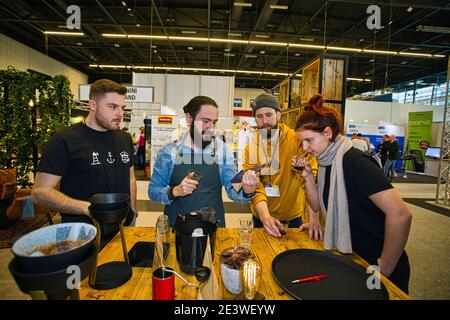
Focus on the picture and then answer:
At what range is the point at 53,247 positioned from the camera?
83 cm

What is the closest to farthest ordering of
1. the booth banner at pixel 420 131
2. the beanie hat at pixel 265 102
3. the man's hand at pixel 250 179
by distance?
1. the man's hand at pixel 250 179
2. the beanie hat at pixel 265 102
3. the booth banner at pixel 420 131

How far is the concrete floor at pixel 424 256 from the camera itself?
281 cm

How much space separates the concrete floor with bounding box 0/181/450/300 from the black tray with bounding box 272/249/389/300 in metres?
2.25

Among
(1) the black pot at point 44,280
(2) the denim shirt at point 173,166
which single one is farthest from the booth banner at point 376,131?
(1) the black pot at point 44,280

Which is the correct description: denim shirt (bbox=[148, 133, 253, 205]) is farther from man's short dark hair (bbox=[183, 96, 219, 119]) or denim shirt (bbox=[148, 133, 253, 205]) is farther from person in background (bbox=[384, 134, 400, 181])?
person in background (bbox=[384, 134, 400, 181])

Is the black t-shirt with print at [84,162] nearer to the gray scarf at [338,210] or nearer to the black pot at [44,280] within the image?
the black pot at [44,280]

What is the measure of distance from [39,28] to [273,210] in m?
13.0

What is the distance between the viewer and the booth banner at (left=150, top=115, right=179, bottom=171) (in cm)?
758

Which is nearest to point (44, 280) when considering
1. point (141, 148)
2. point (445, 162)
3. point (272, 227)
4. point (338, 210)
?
point (272, 227)

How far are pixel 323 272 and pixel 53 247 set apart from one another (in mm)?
1073

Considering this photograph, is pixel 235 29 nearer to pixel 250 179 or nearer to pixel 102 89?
pixel 102 89

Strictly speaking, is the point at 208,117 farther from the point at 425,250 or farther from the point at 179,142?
the point at 425,250

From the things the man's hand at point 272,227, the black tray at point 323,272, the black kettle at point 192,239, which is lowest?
the black tray at point 323,272
